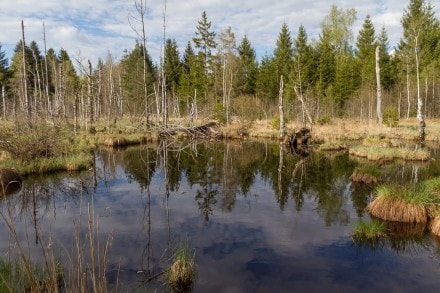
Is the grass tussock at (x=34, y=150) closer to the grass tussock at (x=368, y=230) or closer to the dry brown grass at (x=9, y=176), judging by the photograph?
the dry brown grass at (x=9, y=176)

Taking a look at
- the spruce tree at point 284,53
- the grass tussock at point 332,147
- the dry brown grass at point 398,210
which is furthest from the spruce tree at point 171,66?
the dry brown grass at point 398,210

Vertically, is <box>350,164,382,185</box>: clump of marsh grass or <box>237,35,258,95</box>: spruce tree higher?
<box>237,35,258,95</box>: spruce tree

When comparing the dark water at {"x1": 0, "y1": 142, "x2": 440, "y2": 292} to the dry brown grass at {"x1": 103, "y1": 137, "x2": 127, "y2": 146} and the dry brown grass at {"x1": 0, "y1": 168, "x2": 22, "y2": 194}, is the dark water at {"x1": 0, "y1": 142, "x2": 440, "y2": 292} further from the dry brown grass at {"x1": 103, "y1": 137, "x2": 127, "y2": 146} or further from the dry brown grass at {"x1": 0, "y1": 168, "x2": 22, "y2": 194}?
the dry brown grass at {"x1": 103, "y1": 137, "x2": 127, "y2": 146}

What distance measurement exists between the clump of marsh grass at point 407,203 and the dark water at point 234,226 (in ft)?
2.03

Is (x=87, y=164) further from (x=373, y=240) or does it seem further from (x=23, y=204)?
(x=373, y=240)

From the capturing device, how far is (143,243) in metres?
8.65

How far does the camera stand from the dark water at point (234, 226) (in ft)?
23.0

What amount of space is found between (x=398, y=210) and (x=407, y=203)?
0.33 m

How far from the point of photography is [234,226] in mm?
10125

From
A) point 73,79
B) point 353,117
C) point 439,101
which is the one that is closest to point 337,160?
point 353,117

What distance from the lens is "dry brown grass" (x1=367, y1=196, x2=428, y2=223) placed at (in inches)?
384

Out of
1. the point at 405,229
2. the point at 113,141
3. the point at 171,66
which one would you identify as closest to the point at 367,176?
the point at 405,229

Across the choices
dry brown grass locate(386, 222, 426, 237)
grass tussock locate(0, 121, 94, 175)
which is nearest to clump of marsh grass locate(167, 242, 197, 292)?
dry brown grass locate(386, 222, 426, 237)

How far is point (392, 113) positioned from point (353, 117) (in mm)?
10904
